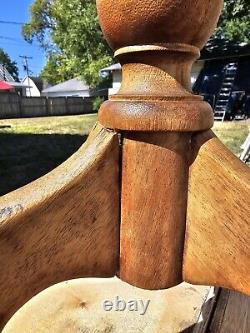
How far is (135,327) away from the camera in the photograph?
72 centimetres

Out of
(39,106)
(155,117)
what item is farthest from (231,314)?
(39,106)

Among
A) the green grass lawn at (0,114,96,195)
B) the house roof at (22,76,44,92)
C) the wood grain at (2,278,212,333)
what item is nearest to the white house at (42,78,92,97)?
the house roof at (22,76,44,92)

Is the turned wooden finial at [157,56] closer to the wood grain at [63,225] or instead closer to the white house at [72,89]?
the wood grain at [63,225]

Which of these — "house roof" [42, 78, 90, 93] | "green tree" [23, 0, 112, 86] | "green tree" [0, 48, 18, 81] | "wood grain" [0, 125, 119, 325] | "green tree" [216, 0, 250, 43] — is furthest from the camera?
"green tree" [0, 48, 18, 81]

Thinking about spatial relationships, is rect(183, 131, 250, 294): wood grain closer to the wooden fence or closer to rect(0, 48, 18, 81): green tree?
the wooden fence

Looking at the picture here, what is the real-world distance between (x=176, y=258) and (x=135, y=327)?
1.14ft

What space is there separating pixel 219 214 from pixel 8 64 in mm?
50504

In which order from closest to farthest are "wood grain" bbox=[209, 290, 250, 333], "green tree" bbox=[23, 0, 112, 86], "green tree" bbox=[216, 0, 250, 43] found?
"wood grain" bbox=[209, 290, 250, 333], "green tree" bbox=[216, 0, 250, 43], "green tree" bbox=[23, 0, 112, 86]

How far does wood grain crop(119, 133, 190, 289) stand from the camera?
1.34 ft

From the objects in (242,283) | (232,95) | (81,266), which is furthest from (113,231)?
(232,95)

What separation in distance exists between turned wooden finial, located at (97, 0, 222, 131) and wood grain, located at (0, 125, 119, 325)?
49mm

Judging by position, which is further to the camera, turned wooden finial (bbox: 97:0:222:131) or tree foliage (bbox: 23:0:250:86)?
tree foliage (bbox: 23:0:250:86)

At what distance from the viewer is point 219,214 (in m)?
0.41

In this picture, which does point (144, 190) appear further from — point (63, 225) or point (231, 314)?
point (231, 314)
